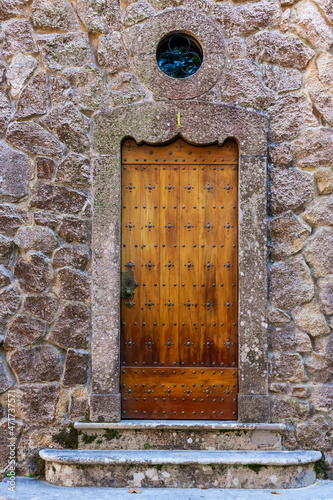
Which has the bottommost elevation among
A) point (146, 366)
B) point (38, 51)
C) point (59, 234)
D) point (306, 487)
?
point (306, 487)

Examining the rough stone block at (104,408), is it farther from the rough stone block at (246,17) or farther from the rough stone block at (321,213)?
the rough stone block at (246,17)

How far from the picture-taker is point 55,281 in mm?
3398

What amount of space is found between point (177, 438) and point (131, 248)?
1.54 metres

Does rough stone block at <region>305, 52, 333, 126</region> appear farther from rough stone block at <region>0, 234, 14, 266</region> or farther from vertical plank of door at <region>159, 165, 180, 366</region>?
rough stone block at <region>0, 234, 14, 266</region>

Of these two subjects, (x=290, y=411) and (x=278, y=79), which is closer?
(x=290, y=411)

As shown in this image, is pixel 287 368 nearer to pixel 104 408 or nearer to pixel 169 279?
pixel 169 279

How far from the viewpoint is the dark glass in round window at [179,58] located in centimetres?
357

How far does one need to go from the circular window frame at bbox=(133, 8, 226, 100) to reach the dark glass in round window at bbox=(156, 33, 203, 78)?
0.12 metres

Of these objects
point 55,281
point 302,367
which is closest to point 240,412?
point 302,367

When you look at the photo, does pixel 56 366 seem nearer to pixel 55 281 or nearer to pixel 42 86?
pixel 55 281

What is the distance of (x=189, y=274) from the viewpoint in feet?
11.5

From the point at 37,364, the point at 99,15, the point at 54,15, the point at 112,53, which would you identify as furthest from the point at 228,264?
the point at 54,15

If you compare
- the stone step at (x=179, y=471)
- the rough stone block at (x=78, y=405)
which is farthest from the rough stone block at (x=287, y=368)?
the rough stone block at (x=78, y=405)

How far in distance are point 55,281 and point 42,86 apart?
→ 158 centimetres
